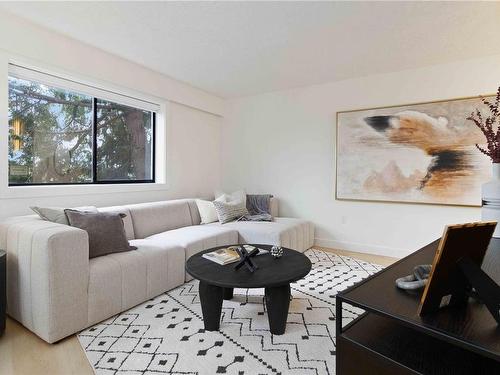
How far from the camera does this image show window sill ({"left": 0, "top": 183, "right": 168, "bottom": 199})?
2.50m

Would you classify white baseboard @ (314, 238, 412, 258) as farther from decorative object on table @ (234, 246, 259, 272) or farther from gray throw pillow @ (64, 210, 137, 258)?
gray throw pillow @ (64, 210, 137, 258)

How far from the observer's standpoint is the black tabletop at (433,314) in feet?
2.26

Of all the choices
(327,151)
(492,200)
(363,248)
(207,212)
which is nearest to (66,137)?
(207,212)

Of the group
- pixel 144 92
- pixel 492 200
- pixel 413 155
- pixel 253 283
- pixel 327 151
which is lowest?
pixel 253 283

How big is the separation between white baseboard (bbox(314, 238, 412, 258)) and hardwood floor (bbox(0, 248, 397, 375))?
3197 millimetres

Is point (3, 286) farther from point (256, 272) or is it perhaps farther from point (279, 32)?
point (279, 32)

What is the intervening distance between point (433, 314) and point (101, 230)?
226 cm

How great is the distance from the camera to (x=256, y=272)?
192 centimetres

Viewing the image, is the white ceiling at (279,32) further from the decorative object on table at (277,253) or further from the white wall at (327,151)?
the decorative object on table at (277,253)

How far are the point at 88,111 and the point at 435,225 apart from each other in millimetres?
4292

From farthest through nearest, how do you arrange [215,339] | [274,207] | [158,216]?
[274,207] < [158,216] < [215,339]

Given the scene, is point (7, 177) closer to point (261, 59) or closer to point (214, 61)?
point (214, 61)

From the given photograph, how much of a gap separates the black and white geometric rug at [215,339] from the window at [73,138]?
172 centimetres

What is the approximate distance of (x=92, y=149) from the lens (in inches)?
128
